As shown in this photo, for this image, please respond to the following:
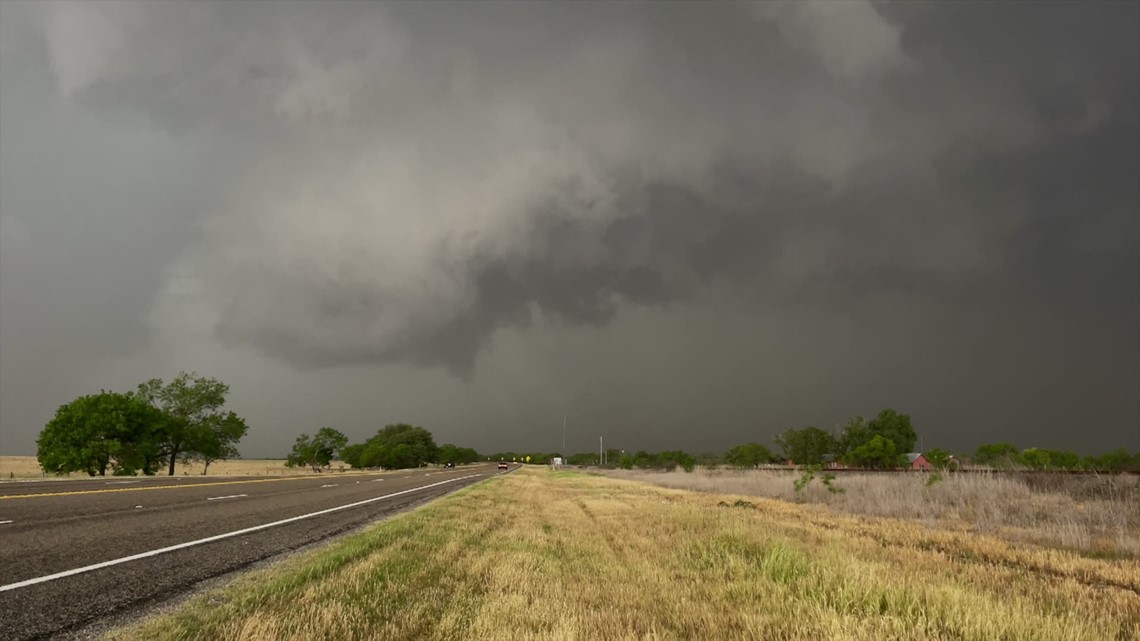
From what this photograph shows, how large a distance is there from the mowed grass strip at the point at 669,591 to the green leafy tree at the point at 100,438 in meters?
51.0

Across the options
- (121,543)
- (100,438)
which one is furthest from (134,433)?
(121,543)

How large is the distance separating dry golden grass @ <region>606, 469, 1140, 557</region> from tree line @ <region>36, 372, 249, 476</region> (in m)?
54.1

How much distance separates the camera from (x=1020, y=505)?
680 inches

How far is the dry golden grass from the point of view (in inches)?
501

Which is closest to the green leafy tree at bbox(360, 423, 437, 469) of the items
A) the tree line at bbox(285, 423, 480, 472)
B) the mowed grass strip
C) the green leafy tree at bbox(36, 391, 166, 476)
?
the tree line at bbox(285, 423, 480, 472)

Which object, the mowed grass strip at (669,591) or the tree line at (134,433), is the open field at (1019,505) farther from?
the tree line at (134,433)

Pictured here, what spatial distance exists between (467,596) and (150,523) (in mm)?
9820

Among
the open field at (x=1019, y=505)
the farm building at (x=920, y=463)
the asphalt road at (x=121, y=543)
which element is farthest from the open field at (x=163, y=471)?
the farm building at (x=920, y=463)

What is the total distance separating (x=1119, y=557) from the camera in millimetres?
10594

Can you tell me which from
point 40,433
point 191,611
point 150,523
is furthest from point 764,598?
point 40,433

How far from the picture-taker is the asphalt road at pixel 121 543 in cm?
593

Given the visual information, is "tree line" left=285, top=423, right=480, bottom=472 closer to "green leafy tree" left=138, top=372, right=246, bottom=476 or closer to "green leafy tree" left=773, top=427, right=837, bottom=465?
"green leafy tree" left=138, top=372, right=246, bottom=476

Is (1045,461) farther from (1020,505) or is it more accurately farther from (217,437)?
(217,437)

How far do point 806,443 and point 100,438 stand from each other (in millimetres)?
141965
